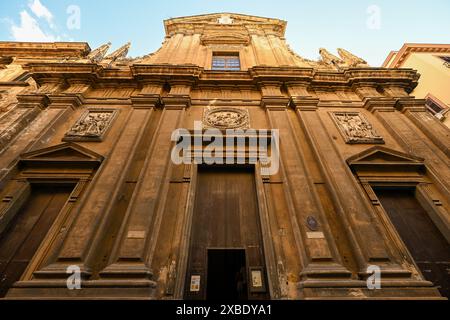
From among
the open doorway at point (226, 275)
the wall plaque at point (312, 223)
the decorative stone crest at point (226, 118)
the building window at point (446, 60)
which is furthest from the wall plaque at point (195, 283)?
the building window at point (446, 60)

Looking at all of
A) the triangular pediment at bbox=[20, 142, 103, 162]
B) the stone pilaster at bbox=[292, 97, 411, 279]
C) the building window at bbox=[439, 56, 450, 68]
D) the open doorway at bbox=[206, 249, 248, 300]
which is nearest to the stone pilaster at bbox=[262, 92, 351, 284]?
the stone pilaster at bbox=[292, 97, 411, 279]

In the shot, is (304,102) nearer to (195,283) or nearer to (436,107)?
(195,283)

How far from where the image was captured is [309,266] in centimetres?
420

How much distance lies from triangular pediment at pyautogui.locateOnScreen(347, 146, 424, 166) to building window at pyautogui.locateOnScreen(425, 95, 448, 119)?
34.9 feet

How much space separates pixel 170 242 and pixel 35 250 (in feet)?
9.67

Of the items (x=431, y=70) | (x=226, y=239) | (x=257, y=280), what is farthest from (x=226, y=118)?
(x=431, y=70)

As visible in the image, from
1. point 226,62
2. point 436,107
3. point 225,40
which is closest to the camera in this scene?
point 226,62

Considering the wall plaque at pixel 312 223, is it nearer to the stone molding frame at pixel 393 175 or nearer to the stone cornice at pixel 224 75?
the stone molding frame at pixel 393 175

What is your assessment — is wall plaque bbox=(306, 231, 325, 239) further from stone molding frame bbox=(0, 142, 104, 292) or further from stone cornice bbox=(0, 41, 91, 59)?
stone cornice bbox=(0, 41, 91, 59)

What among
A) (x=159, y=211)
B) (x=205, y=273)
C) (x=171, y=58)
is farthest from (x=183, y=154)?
(x=171, y=58)

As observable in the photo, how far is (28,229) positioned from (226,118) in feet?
19.7

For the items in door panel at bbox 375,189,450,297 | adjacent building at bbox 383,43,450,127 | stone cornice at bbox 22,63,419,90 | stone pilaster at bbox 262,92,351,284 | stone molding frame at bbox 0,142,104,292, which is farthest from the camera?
adjacent building at bbox 383,43,450,127

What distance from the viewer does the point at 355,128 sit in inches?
296

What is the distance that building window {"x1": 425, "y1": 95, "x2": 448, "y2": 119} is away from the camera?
1396cm
